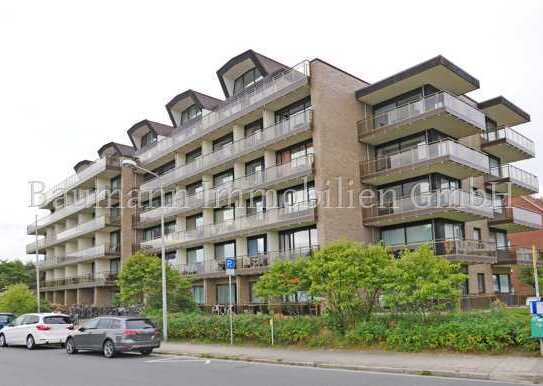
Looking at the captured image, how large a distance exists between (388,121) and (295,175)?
6.11 metres

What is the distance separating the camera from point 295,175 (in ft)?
106

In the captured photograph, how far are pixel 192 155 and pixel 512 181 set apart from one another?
23.5 metres

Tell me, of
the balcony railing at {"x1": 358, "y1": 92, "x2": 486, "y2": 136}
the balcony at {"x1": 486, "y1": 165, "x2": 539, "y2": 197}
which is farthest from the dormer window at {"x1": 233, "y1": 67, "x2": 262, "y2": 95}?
the balcony at {"x1": 486, "y1": 165, "x2": 539, "y2": 197}

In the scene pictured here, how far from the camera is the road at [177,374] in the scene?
12070 millimetres

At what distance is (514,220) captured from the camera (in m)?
36.0

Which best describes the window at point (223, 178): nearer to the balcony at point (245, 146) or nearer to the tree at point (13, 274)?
the balcony at point (245, 146)

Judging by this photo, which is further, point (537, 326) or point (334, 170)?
point (334, 170)

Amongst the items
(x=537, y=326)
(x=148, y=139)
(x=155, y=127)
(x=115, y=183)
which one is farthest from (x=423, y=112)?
(x=115, y=183)

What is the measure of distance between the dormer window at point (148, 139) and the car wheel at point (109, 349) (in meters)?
32.7

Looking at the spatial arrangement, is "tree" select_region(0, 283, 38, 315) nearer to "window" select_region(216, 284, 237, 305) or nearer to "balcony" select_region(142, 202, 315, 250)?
"balcony" select_region(142, 202, 315, 250)

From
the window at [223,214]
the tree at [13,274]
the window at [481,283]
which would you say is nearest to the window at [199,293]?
the window at [223,214]

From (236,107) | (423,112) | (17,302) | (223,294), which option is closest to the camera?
(423,112)

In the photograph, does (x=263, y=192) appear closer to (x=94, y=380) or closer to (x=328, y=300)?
(x=328, y=300)

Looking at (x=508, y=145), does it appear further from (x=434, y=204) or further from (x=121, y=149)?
(x=121, y=149)
